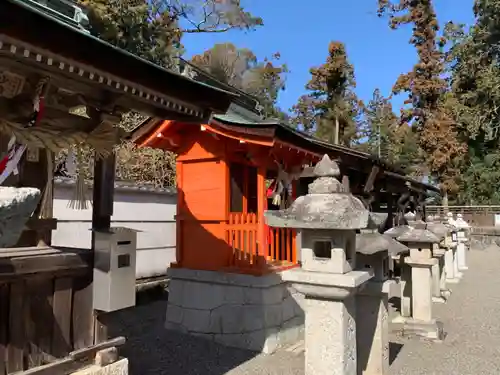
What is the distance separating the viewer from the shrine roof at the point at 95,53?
288 cm

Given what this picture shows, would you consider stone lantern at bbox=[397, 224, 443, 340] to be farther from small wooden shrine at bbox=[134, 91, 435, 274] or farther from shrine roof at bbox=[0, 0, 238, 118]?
shrine roof at bbox=[0, 0, 238, 118]

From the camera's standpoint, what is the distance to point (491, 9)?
30.1 m

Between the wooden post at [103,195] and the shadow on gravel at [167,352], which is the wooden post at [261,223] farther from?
the wooden post at [103,195]

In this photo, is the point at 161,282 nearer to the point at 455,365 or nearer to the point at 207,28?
A: the point at 455,365

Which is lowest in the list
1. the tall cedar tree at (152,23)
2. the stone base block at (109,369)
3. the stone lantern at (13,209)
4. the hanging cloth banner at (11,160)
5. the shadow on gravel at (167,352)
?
the shadow on gravel at (167,352)

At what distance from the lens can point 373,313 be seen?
539cm

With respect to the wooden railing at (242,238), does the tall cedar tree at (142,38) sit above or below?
above

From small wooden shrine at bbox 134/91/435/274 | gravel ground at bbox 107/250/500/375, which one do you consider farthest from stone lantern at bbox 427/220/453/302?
small wooden shrine at bbox 134/91/435/274

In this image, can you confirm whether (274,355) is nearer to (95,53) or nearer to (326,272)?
(326,272)

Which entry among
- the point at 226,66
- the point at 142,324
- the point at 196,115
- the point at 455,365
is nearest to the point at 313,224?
the point at 196,115

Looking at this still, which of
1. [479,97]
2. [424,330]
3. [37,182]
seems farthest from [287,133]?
[479,97]

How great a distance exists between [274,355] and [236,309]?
0.98 metres

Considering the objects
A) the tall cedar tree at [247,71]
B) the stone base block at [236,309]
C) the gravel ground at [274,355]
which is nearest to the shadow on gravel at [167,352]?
the gravel ground at [274,355]

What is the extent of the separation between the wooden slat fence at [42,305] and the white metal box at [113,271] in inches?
5.2
